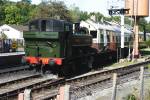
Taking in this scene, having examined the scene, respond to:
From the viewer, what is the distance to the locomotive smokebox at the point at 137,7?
36625mm

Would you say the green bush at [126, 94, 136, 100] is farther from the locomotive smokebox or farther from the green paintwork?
the locomotive smokebox

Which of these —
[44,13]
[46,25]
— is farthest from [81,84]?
[44,13]

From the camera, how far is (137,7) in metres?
36.8

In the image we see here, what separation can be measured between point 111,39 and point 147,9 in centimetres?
677

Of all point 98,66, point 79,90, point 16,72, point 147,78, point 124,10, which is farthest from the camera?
point 124,10

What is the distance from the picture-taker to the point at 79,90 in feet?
26.9

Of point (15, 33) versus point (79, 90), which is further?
point (15, 33)

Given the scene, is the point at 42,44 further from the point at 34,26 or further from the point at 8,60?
the point at 8,60

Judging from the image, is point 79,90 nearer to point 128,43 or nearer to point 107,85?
point 107,85

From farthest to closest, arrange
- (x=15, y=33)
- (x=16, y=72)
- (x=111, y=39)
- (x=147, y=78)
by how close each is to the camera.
A: 1. (x=15, y=33)
2. (x=111, y=39)
3. (x=16, y=72)
4. (x=147, y=78)

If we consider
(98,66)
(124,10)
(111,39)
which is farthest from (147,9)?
(98,66)

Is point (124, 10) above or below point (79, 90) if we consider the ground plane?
above

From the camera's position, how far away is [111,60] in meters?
33.7

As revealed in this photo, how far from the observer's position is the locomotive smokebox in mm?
36625
